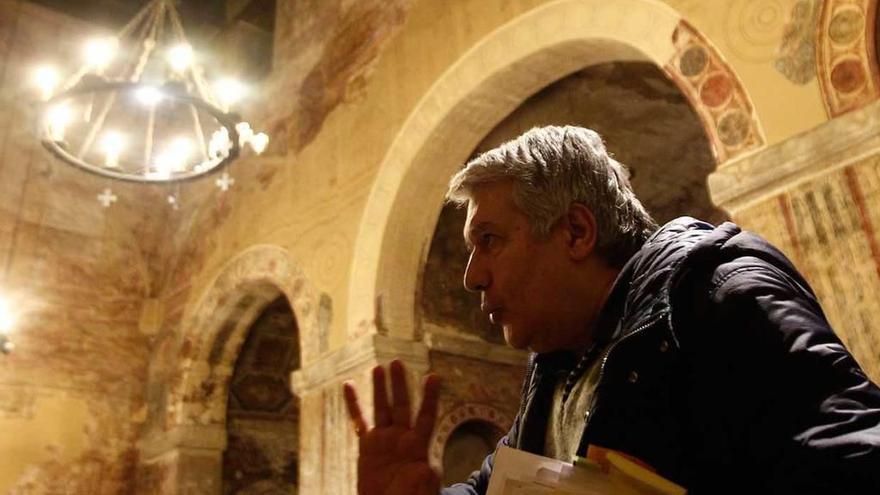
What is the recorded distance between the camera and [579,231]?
164cm

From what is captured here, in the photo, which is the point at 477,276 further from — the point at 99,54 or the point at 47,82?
the point at 47,82

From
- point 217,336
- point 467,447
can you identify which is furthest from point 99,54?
point 467,447

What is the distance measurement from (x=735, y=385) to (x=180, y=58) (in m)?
5.96

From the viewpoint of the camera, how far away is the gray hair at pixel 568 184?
164cm

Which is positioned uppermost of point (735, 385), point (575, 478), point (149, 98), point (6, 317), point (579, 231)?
point (149, 98)

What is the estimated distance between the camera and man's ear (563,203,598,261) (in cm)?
162

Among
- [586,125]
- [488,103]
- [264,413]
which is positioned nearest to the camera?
[488,103]

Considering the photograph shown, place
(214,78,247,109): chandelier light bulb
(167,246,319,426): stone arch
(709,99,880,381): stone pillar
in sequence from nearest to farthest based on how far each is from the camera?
(709,99,880,381): stone pillar
(214,78,247,109): chandelier light bulb
(167,246,319,426): stone arch

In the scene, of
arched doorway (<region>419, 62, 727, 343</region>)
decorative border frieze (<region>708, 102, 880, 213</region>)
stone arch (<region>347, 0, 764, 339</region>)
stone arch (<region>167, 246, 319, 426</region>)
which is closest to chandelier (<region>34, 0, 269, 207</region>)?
stone arch (<region>167, 246, 319, 426</region>)

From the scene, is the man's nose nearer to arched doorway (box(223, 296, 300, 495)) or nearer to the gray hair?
the gray hair

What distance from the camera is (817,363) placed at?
1.05 metres

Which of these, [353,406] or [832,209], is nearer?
[353,406]

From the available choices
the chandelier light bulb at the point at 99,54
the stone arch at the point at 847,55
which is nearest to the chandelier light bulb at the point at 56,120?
the chandelier light bulb at the point at 99,54

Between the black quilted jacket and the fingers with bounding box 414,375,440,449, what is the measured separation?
0.30 metres
